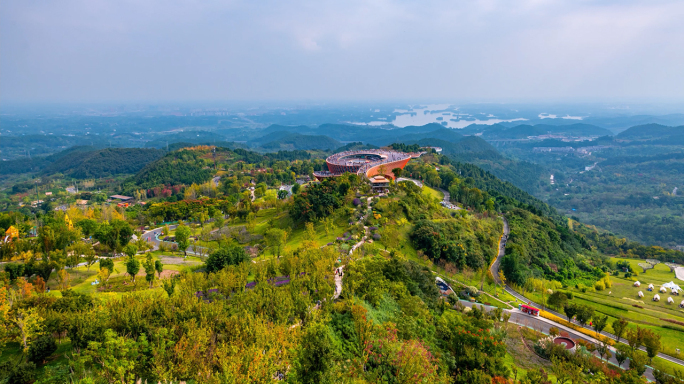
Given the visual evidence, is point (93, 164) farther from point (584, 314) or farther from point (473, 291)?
point (584, 314)

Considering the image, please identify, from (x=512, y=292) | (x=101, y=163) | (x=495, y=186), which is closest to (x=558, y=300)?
(x=512, y=292)

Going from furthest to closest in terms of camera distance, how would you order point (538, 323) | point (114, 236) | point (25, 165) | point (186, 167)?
1. point (25, 165)
2. point (186, 167)
3. point (114, 236)
4. point (538, 323)

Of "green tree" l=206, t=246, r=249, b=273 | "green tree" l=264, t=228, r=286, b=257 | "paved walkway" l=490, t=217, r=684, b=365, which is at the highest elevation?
"green tree" l=206, t=246, r=249, b=273

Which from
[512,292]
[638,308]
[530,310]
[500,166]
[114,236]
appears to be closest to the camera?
[530,310]

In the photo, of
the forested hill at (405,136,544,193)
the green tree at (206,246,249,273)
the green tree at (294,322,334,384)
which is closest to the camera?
the green tree at (294,322,334,384)

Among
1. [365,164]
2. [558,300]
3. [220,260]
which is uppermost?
[365,164]

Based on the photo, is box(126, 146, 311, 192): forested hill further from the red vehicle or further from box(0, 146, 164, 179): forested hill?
the red vehicle

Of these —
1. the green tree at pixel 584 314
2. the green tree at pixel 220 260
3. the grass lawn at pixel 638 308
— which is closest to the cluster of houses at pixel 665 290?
the grass lawn at pixel 638 308

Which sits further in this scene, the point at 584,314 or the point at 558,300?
the point at 558,300

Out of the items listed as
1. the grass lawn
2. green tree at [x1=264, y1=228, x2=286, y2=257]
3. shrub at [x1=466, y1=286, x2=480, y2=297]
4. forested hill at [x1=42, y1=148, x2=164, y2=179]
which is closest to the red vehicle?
shrub at [x1=466, y1=286, x2=480, y2=297]

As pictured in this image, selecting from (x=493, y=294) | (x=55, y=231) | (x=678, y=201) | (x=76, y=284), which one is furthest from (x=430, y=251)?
(x=678, y=201)
